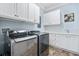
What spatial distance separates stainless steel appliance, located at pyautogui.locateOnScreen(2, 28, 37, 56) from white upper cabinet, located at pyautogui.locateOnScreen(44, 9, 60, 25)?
25cm

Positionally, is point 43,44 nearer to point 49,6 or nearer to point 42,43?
point 42,43

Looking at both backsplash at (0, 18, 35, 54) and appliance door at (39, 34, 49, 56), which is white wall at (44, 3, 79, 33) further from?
backsplash at (0, 18, 35, 54)

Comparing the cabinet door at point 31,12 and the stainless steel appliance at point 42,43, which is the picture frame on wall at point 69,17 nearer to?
the stainless steel appliance at point 42,43

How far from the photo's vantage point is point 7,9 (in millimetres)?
929

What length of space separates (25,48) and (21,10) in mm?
469

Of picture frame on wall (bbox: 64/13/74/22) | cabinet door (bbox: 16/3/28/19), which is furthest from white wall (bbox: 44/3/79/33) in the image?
cabinet door (bbox: 16/3/28/19)

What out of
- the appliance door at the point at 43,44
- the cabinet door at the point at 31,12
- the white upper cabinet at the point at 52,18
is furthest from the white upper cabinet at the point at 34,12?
the appliance door at the point at 43,44

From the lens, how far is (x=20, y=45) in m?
0.91

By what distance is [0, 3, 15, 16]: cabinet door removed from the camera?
0.88 meters

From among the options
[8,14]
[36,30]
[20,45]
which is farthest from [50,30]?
[8,14]

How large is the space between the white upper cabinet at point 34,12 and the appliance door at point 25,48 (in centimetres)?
26

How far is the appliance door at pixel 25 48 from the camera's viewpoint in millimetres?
846

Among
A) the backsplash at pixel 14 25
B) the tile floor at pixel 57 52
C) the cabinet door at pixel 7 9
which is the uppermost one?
the cabinet door at pixel 7 9

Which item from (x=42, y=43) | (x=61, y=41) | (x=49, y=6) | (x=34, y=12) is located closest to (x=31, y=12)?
(x=34, y=12)
